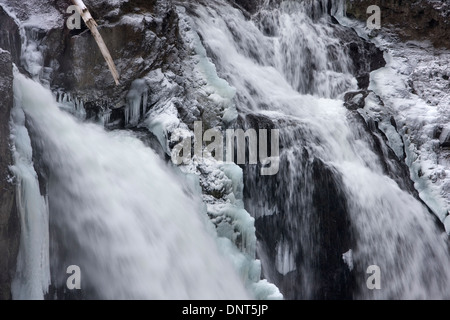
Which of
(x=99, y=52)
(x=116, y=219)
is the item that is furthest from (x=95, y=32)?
(x=116, y=219)

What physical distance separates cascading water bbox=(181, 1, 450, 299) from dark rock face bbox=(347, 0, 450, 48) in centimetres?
312

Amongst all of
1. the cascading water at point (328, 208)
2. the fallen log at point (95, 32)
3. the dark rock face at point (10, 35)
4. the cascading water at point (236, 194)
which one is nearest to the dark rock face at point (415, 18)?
the cascading water at point (236, 194)

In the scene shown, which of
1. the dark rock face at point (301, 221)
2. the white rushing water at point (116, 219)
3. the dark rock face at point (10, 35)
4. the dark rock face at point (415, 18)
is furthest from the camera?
the dark rock face at point (415, 18)

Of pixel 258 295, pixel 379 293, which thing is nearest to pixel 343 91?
pixel 379 293

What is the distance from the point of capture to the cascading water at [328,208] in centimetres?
655

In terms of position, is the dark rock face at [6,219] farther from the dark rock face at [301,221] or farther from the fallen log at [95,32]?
the dark rock face at [301,221]

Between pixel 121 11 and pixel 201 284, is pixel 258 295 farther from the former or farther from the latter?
pixel 121 11

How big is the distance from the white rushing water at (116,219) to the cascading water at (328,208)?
4.14 feet

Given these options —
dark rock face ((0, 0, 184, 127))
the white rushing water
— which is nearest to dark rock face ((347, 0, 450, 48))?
dark rock face ((0, 0, 184, 127))

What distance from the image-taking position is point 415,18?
10125 mm

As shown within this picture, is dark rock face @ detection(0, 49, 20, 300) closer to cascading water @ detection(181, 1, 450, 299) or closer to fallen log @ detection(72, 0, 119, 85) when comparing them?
fallen log @ detection(72, 0, 119, 85)

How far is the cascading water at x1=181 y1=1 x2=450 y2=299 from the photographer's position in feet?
21.5

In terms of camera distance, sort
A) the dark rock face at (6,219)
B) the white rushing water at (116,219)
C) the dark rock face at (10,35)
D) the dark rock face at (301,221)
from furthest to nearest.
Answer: the dark rock face at (301,221), the dark rock face at (10,35), the white rushing water at (116,219), the dark rock face at (6,219)
